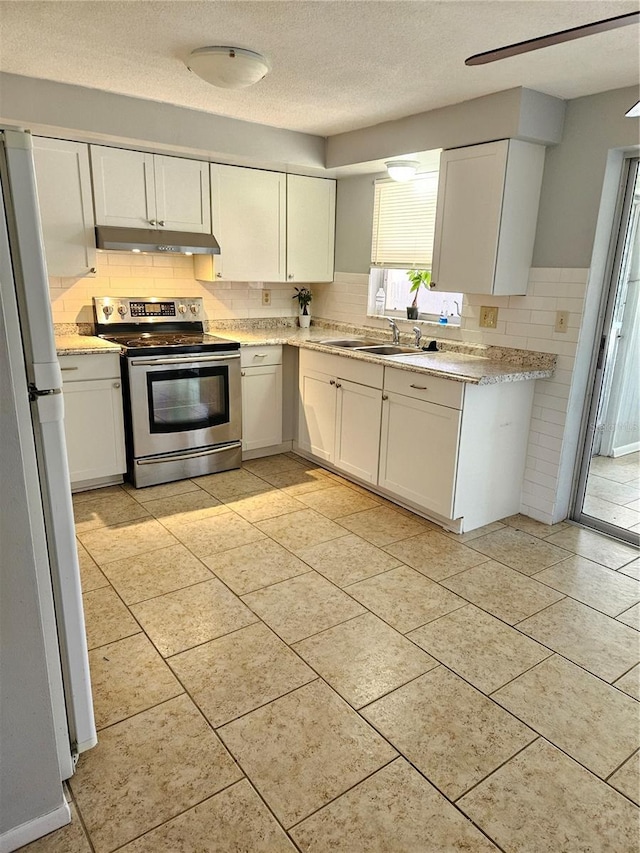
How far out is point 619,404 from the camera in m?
3.51

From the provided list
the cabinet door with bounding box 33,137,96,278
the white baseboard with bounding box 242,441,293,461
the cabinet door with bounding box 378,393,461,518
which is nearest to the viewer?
the cabinet door with bounding box 378,393,461,518

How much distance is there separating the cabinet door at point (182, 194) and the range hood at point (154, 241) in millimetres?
71

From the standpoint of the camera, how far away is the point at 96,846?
1.53 metres

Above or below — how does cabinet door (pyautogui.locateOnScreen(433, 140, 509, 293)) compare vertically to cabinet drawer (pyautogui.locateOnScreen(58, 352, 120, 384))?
above

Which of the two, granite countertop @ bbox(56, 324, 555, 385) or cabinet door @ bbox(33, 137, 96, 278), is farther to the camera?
cabinet door @ bbox(33, 137, 96, 278)

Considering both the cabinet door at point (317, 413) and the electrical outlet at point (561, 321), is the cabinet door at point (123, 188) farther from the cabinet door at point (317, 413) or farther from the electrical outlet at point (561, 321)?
the electrical outlet at point (561, 321)

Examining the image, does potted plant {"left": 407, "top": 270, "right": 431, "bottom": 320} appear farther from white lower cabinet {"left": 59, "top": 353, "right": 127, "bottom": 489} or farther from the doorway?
white lower cabinet {"left": 59, "top": 353, "right": 127, "bottom": 489}

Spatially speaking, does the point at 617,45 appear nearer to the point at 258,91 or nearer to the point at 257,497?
the point at 258,91

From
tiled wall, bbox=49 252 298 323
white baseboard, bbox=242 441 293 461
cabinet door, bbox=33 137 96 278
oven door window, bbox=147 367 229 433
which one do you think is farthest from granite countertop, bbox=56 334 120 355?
white baseboard, bbox=242 441 293 461

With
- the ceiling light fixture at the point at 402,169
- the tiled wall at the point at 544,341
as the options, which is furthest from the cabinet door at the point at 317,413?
the ceiling light fixture at the point at 402,169

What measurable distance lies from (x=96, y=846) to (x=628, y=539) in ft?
9.81

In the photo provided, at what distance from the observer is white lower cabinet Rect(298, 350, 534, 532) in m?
3.22

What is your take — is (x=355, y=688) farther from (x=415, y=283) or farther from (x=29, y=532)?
(x=415, y=283)

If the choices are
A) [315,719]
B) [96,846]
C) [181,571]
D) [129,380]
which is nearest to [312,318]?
[129,380]
